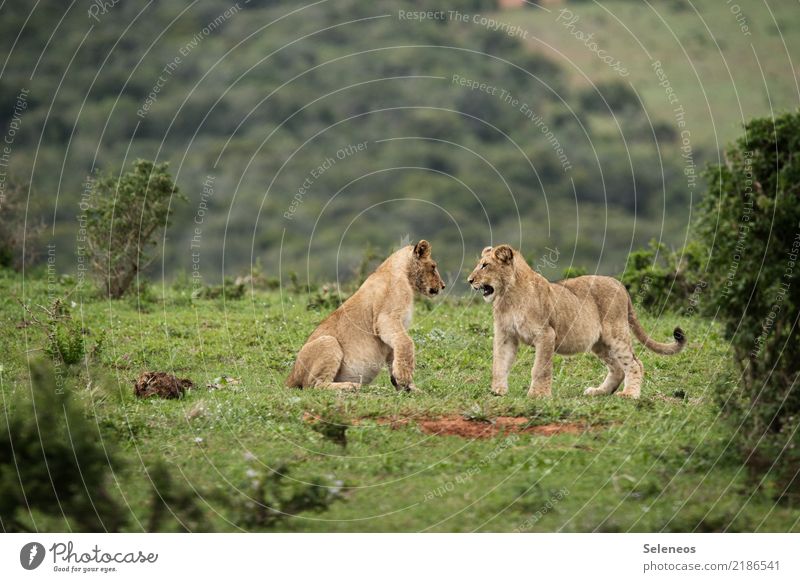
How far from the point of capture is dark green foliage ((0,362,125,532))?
13.2 meters

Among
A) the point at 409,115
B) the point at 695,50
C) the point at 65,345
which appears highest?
the point at 695,50

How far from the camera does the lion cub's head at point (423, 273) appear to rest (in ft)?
62.6

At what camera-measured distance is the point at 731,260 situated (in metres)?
14.4

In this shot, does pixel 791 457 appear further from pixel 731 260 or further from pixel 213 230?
pixel 213 230

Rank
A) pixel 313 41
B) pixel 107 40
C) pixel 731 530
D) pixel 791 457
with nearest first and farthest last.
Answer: pixel 731 530 < pixel 791 457 < pixel 313 41 < pixel 107 40

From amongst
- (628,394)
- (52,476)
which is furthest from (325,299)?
(52,476)

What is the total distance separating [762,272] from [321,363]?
22.5 feet

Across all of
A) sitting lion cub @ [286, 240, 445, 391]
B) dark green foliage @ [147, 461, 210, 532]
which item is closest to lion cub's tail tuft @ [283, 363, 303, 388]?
sitting lion cub @ [286, 240, 445, 391]

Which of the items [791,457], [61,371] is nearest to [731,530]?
[791,457]

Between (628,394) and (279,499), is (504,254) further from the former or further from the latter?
(279,499)

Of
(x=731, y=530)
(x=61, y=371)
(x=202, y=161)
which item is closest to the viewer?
(x=731, y=530)

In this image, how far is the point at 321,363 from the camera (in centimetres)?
1861
